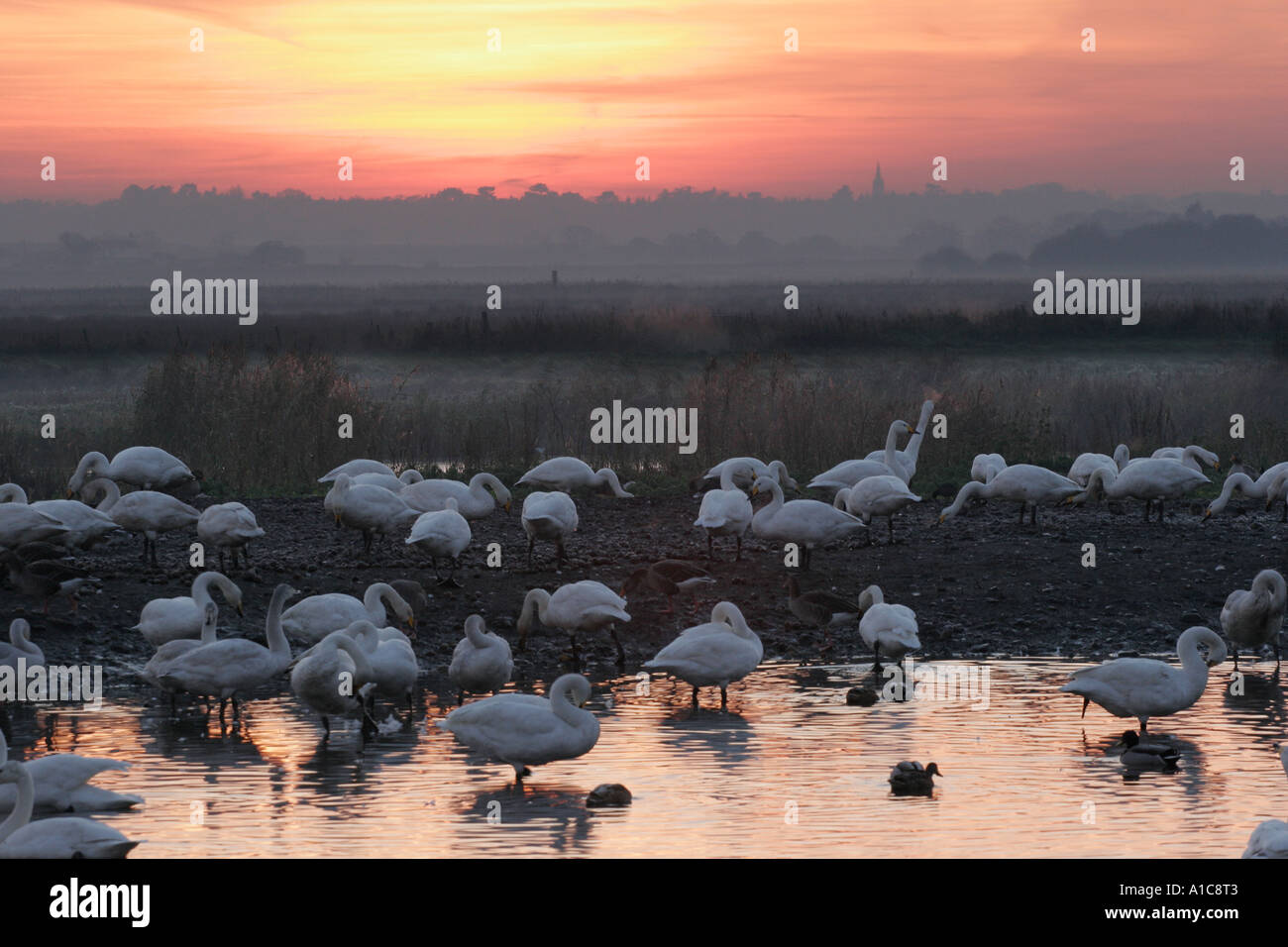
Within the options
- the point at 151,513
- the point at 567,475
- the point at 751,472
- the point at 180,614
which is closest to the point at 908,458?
the point at 751,472

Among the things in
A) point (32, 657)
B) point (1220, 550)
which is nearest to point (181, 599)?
point (32, 657)

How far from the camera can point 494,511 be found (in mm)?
22156

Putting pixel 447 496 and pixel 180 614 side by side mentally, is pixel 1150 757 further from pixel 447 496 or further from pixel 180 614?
pixel 447 496

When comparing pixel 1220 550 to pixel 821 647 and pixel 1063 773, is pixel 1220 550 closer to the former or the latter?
pixel 821 647

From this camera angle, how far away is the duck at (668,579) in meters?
16.6

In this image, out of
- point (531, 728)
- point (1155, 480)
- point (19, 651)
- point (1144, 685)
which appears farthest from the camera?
point (1155, 480)

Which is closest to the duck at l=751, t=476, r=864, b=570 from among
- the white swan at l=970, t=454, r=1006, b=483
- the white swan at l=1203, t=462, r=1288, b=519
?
the white swan at l=970, t=454, r=1006, b=483

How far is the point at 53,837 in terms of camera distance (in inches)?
320

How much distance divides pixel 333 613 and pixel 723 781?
487 centimetres

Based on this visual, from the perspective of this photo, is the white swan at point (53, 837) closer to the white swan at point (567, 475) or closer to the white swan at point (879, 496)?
the white swan at point (879, 496)

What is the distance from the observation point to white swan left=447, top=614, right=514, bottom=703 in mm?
13094

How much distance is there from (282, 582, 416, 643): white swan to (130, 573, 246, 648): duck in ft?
1.98

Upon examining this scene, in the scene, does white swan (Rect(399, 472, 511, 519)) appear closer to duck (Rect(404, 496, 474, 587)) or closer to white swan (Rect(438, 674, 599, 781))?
duck (Rect(404, 496, 474, 587))
